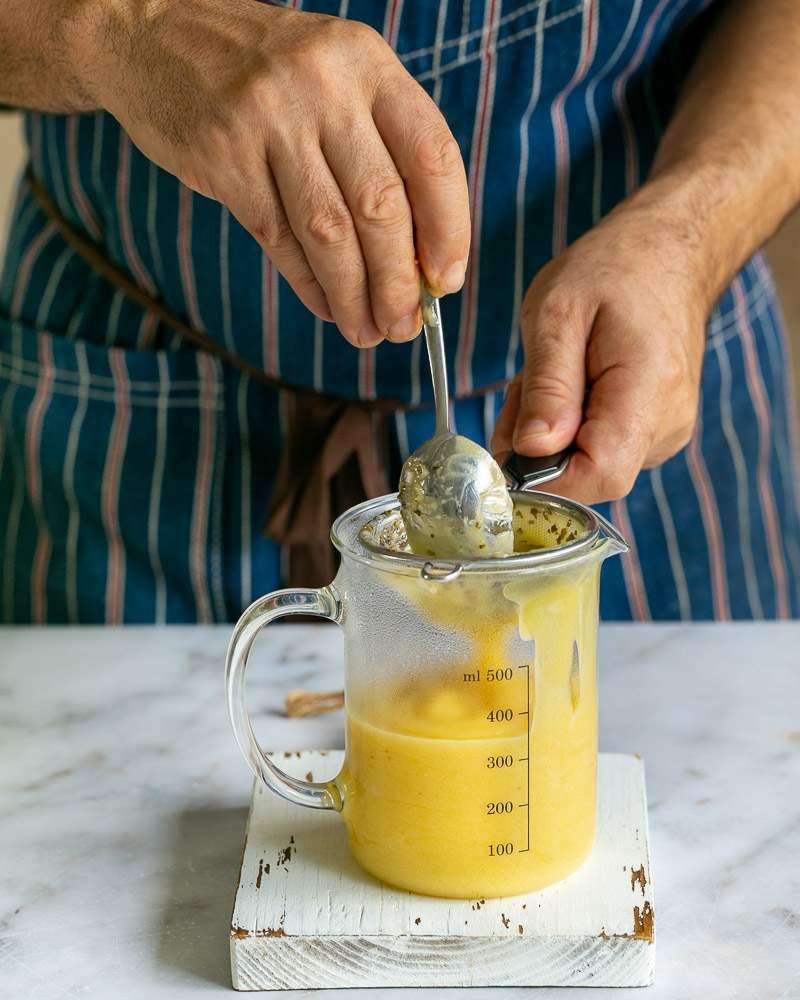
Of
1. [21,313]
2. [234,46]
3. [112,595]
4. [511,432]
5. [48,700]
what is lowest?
[112,595]

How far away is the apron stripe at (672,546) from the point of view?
3.92ft

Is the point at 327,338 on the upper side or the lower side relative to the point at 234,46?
lower

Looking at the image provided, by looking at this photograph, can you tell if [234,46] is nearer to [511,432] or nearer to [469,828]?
[511,432]

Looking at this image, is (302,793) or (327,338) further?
(327,338)

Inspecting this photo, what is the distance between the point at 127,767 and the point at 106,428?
42cm

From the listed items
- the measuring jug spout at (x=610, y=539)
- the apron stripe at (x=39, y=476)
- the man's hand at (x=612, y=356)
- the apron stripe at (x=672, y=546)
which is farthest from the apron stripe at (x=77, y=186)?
the measuring jug spout at (x=610, y=539)

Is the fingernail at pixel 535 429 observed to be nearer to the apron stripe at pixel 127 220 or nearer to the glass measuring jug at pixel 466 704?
the glass measuring jug at pixel 466 704

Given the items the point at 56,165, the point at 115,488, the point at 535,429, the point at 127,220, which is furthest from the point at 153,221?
the point at 535,429

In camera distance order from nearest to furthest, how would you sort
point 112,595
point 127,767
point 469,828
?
point 469,828, point 127,767, point 112,595

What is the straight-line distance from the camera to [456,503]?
2.12 ft

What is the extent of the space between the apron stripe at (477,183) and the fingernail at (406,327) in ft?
1.21

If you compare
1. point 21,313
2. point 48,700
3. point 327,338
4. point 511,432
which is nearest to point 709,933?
point 511,432

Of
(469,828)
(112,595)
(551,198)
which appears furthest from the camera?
(112,595)

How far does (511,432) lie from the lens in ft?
2.86
